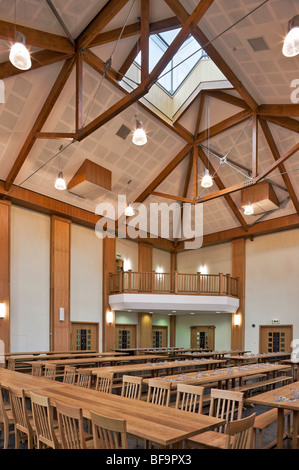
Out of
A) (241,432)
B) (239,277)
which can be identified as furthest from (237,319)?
(241,432)

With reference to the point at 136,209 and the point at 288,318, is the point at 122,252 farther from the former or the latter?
the point at 288,318

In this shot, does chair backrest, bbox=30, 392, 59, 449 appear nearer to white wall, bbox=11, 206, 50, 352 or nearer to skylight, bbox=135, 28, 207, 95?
white wall, bbox=11, 206, 50, 352

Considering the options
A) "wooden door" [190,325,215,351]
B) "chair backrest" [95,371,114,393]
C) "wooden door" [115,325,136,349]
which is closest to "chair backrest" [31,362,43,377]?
"chair backrest" [95,371,114,393]

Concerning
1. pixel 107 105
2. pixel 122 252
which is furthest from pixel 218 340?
pixel 107 105

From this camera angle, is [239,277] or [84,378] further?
[239,277]

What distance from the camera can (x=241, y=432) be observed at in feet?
9.71

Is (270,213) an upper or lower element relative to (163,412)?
upper

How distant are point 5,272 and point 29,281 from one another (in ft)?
3.58

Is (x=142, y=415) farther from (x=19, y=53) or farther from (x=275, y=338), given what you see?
(x=275, y=338)

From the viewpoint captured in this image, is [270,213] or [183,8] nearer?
[183,8]

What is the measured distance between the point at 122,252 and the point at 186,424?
12955 millimetres

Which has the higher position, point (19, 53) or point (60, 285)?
point (19, 53)

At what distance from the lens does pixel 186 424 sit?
3.11 meters

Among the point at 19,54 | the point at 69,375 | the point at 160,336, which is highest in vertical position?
the point at 19,54
